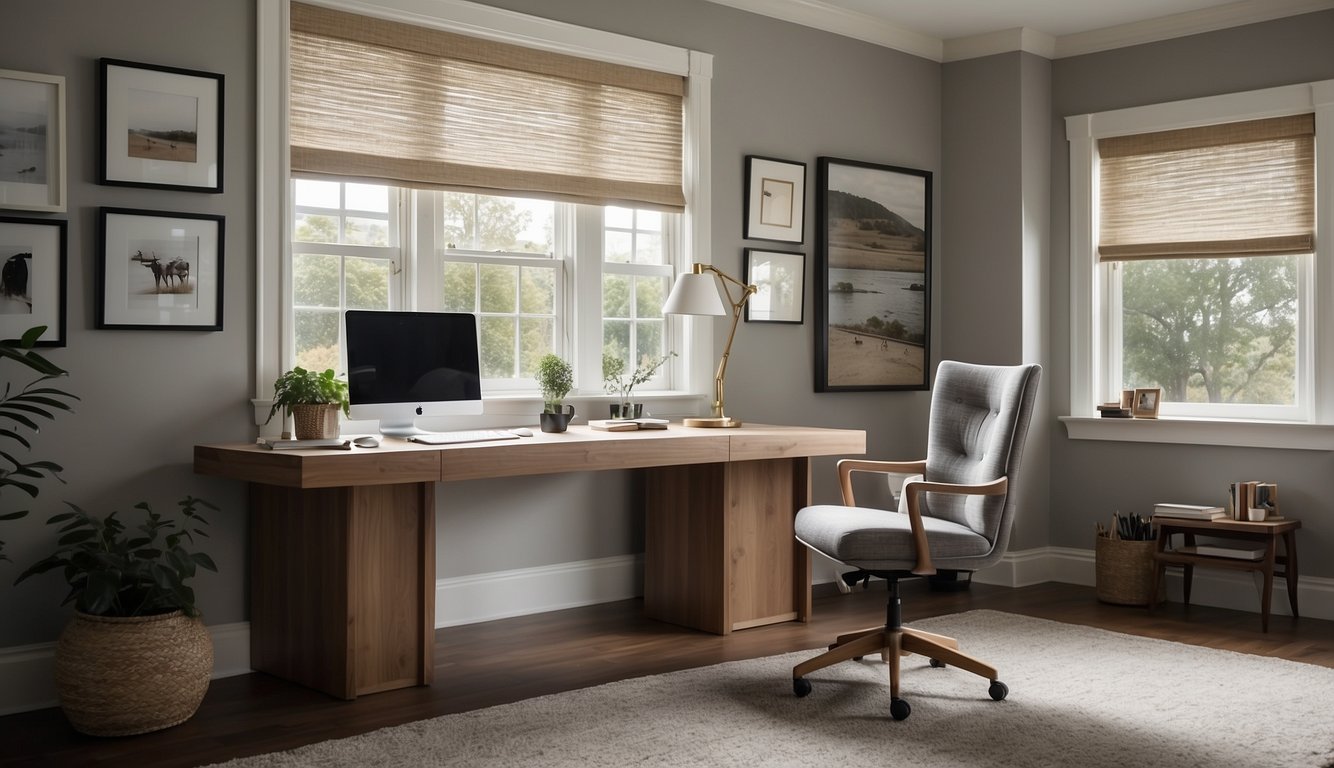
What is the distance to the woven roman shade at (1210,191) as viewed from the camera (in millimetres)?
4859

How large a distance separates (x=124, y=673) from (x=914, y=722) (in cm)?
213

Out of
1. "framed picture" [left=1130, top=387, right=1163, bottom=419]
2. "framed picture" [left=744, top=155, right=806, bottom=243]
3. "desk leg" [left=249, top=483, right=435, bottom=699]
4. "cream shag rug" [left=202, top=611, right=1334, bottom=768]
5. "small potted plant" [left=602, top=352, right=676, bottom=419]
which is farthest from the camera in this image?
"framed picture" [left=1130, top=387, right=1163, bottom=419]

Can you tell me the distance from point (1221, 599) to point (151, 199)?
4.49 metres

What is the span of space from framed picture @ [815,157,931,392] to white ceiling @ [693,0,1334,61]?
644 mm

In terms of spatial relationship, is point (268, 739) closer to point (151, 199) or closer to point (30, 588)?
point (30, 588)

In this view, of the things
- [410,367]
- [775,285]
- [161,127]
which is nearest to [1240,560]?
[775,285]

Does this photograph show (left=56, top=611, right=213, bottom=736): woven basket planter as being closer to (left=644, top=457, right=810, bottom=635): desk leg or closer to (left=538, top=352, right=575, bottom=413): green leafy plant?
(left=538, top=352, right=575, bottom=413): green leafy plant

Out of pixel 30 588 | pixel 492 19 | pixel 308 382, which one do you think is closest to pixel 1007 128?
pixel 492 19

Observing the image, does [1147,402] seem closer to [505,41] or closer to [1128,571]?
[1128,571]

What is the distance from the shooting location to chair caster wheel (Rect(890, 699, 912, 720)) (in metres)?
3.14

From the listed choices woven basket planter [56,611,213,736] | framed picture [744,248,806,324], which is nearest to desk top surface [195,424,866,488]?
woven basket planter [56,611,213,736]

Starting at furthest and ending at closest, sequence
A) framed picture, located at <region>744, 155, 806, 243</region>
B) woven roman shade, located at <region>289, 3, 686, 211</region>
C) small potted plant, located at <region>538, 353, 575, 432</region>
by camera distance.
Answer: framed picture, located at <region>744, 155, 806, 243</region> < small potted plant, located at <region>538, 353, 575, 432</region> < woven roman shade, located at <region>289, 3, 686, 211</region>

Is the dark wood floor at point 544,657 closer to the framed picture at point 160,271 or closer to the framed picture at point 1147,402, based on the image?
the framed picture at point 1147,402

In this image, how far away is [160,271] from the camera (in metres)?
3.49
